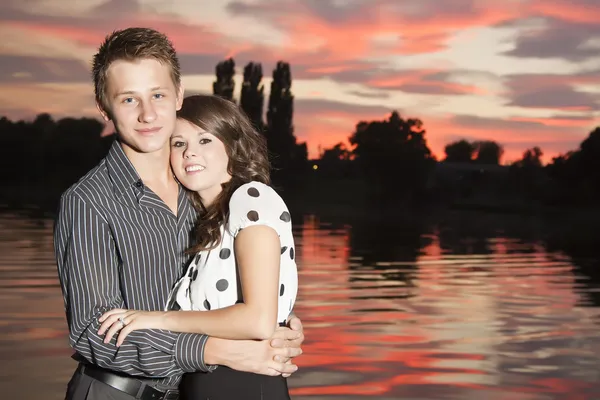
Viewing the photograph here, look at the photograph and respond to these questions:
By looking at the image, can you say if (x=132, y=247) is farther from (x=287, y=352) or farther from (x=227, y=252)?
(x=287, y=352)

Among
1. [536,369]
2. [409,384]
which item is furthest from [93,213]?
[536,369]

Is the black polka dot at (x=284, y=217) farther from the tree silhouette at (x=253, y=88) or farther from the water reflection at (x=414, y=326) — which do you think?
the tree silhouette at (x=253, y=88)

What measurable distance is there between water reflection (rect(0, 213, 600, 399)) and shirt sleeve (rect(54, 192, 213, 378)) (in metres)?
5.25

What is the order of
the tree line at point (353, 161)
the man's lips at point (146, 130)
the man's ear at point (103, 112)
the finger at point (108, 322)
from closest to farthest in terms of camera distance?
1. the finger at point (108, 322)
2. the man's lips at point (146, 130)
3. the man's ear at point (103, 112)
4. the tree line at point (353, 161)

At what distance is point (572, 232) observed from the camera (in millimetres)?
42406

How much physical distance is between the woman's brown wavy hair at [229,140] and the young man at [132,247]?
79 millimetres

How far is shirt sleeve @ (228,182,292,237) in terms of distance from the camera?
3.05 meters

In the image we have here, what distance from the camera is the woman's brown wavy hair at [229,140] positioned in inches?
127

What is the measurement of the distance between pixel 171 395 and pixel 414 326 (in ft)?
31.2

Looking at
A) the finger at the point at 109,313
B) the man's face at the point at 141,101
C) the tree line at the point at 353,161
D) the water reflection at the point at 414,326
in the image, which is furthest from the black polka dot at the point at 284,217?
the tree line at the point at 353,161

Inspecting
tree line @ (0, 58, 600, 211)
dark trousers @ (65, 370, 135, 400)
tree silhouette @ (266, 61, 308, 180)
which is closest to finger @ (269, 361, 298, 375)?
dark trousers @ (65, 370, 135, 400)

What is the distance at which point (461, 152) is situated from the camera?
93062mm

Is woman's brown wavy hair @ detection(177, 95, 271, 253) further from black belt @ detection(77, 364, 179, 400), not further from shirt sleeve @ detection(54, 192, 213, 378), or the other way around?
black belt @ detection(77, 364, 179, 400)

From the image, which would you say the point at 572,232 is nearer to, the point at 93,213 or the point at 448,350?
the point at 448,350
